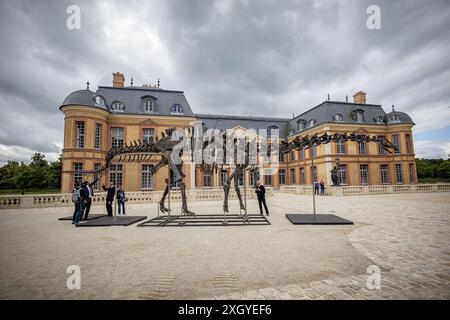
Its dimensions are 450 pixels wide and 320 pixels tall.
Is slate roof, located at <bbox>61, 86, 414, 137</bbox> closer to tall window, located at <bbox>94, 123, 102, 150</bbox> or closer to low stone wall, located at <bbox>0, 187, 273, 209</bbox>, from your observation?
tall window, located at <bbox>94, 123, 102, 150</bbox>

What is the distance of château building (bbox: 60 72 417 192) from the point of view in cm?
2323

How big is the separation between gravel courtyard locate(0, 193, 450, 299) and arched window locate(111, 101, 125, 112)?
71.9ft

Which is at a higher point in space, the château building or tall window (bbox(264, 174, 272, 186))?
the château building

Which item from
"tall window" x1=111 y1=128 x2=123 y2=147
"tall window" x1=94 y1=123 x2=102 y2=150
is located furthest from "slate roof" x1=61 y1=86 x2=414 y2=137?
"tall window" x1=111 y1=128 x2=123 y2=147

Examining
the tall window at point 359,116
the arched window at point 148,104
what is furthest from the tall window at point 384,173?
the arched window at point 148,104

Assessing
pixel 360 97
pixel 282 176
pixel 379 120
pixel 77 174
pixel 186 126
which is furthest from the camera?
pixel 282 176

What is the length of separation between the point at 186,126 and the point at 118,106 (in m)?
8.83

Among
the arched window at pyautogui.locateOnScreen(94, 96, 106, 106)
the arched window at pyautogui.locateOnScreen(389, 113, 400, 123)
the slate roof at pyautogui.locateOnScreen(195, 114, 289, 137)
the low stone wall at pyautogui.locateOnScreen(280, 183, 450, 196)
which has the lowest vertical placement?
the low stone wall at pyautogui.locateOnScreen(280, 183, 450, 196)

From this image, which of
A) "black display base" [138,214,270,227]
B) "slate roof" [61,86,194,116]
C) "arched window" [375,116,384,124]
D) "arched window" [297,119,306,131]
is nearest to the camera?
"black display base" [138,214,270,227]

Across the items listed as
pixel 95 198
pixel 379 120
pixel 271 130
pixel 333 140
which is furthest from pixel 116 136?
pixel 379 120

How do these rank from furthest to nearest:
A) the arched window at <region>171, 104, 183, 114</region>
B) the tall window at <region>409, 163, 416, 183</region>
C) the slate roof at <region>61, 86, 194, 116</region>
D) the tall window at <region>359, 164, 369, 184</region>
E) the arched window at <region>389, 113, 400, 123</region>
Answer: the arched window at <region>389, 113, 400, 123</region>
the tall window at <region>359, 164, 369, 184</region>
the tall window at <region>409, 163, 416, 183</region>
the arched window at <region>171, 104, 183, 114</region>
the slate roof at <region>61, 86, 194, 116</region>

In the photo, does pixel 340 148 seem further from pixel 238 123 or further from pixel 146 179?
pixel 146 179

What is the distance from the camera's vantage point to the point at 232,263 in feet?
14.7
